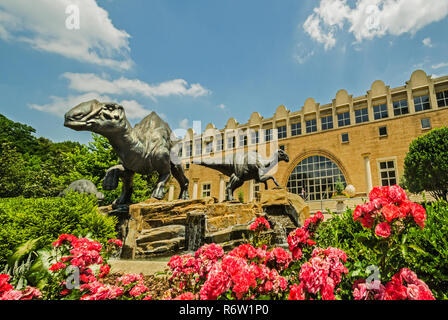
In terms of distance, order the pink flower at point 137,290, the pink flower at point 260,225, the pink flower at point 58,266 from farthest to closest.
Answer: the pink flower at point 260,225 → the pink flower at point 58,266 → the pink flower at point 137,290

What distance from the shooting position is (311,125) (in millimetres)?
28094

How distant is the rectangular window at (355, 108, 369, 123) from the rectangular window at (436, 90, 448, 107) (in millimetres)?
5742

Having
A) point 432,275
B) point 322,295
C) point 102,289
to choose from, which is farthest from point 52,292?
point 432,275

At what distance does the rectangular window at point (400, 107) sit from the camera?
23.3 metres

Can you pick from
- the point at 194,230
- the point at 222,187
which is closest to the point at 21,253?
the point at 194,230

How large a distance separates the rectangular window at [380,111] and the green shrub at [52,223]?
27.4 metres

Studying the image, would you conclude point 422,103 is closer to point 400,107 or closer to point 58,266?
point 400,107

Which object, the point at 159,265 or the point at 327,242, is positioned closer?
the point at 327,242

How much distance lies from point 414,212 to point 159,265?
3.89 m

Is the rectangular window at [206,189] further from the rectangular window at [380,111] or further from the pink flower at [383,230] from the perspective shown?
the pink flower at [383,230]

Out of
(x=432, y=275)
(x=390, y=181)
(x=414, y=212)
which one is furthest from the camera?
(x=390, y=181)

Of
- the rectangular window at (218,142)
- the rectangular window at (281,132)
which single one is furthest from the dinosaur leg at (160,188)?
the rectangular window at (218,142)
